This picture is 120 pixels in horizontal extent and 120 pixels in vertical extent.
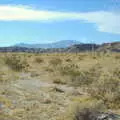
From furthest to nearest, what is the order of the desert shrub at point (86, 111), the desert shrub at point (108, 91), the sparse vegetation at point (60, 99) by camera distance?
the desert shrub at point (108, 91), the sparse vegetation at point (60, 99), the desert shrub at point (86, 111)

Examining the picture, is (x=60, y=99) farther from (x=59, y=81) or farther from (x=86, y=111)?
(x=59, y=81)

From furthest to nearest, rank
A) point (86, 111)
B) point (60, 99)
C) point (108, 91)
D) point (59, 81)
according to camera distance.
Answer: point (59, 81), point (108, 91), point (60, 99), point (86, 111)

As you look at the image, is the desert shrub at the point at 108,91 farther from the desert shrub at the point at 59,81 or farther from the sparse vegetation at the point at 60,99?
the desert shrub at the point at 59,81

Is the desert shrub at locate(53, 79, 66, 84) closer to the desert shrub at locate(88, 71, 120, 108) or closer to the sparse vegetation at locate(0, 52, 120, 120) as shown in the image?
the sparse vegetation at locate(0, 52, 120, 120)

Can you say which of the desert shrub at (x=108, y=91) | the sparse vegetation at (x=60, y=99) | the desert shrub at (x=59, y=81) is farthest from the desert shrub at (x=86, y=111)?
the desert shrub at (x=59, y=81)

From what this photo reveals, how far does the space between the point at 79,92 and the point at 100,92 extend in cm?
152

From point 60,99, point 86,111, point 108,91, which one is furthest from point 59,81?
point 86,111

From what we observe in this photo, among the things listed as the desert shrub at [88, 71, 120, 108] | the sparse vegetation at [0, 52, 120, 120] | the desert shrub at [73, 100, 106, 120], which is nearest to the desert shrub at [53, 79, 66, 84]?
the sparse vegetation at [0, 52, 120, 120]

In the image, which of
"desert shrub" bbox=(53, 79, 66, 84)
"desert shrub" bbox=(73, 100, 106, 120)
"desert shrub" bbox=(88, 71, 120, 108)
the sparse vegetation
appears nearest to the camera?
"desert shrub" bbox=(73, 100, 106, 120)

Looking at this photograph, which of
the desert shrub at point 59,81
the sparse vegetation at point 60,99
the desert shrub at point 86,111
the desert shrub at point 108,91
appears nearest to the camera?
the desert shrub at point 86,111

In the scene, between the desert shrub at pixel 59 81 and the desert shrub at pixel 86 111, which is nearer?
the desert shrub at pixel 86 111

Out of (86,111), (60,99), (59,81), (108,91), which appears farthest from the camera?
(59,81)

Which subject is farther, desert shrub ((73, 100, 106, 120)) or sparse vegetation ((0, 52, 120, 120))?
sparse vegetation ((0, 52, 120, 120))

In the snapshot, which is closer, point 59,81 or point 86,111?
point 86,111
